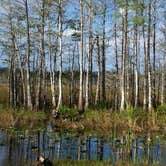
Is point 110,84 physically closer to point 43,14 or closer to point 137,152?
point 43,14

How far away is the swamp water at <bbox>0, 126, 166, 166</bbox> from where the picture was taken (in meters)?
13.1

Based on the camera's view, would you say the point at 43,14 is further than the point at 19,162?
Yes

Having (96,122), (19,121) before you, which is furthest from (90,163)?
(19,121)

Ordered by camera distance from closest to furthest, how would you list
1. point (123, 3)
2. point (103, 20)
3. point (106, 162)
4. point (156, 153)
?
point (106, 162) < point (156, 153) < point (123, 3) < point (103, 20)

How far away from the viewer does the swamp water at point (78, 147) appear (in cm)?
1313

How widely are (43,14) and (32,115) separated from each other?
44.7 feet

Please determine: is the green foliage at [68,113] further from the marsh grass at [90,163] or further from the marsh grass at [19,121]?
the marsh grass at [90,163]

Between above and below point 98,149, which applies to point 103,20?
above

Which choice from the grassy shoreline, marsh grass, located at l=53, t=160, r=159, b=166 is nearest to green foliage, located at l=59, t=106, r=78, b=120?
the grassy shoreline

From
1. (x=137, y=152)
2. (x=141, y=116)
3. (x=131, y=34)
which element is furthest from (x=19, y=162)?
(x=131, y=34)

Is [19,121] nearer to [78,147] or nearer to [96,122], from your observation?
[96,122]

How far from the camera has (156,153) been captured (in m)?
14.6

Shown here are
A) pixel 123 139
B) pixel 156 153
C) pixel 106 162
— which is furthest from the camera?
pixel 123 139

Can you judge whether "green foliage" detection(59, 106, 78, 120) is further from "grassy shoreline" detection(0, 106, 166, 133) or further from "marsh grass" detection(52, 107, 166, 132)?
"marsh grass" detection(52, 107, 166, 132)
